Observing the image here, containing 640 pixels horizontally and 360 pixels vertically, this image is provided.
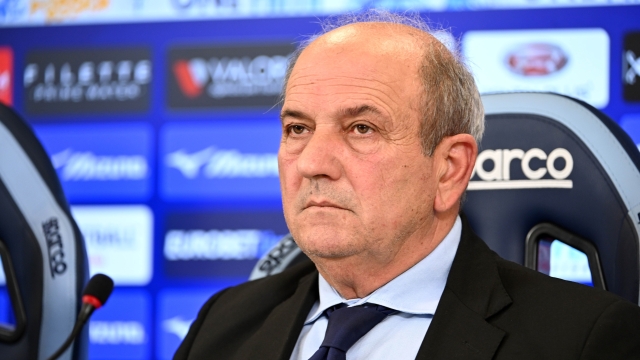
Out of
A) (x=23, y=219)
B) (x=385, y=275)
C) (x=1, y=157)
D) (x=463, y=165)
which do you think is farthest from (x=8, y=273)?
(x=463, y=165)

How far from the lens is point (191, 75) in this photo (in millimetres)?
3414

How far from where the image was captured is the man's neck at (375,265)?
1.46 meters

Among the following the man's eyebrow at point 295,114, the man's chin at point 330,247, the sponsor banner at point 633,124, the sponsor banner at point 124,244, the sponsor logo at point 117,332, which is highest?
the man's eyebrow at point 295,114

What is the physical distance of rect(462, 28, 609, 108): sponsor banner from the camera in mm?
3023

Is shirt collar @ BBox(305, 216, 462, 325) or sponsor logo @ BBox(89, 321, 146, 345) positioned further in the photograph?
sponsor logo @ BBox(89, 321, 146, 345)

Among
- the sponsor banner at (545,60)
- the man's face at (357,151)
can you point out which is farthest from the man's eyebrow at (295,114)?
the sponsor banner at (545,60)

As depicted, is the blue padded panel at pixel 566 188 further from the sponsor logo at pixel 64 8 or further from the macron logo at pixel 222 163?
the sponsor logo at pixel 64 8

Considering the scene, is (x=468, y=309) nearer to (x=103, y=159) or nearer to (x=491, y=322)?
(x=491, y=322)

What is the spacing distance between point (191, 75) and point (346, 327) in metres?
2.20

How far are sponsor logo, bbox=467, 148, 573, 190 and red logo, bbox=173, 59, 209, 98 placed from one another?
1926 millimetres

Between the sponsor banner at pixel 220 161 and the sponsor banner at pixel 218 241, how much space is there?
0.29 feet

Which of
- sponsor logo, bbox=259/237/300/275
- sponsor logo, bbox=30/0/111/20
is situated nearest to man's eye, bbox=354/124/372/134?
sponsor logo, bbox=259/237/300/275

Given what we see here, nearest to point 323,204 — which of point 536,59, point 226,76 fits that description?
point 536,59

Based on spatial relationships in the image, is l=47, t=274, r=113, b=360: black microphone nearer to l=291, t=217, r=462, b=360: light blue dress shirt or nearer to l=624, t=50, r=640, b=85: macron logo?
l=291, t=217, r=462, b=360: light blue dress shirt
